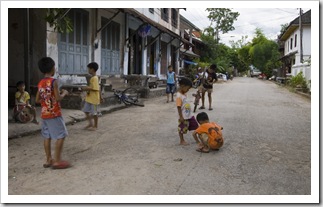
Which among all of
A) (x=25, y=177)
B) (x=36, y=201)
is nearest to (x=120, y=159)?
(x=25, y=177)

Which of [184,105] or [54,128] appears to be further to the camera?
[184,105]

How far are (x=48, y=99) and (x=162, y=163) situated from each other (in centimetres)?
180

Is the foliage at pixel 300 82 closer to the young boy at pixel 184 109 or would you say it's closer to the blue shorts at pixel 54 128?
the young boy at pixel 184 109

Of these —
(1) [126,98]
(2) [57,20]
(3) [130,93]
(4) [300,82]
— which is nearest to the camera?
(2) [57,20]

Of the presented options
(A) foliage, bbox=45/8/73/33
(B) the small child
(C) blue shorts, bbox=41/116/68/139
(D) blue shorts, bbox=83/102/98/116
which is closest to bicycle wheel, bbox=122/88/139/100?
(D) blue shorts, bbox=83/102/98/116

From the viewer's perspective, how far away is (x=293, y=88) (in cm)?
2216

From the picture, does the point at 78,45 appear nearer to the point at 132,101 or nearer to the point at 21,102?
the point at 132,101

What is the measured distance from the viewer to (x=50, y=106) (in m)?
4.62

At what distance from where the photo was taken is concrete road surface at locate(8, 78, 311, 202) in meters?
4.05

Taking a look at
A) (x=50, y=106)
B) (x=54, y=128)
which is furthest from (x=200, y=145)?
(x=50, y=106)

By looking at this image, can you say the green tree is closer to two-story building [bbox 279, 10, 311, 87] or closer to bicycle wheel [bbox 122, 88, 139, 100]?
two-story building [bbox 279, 10, 311, 87]

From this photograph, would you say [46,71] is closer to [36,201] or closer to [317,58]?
[36,201]

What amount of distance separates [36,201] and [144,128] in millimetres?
4234

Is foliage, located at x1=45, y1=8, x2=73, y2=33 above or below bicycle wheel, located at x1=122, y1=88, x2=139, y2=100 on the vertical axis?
above
